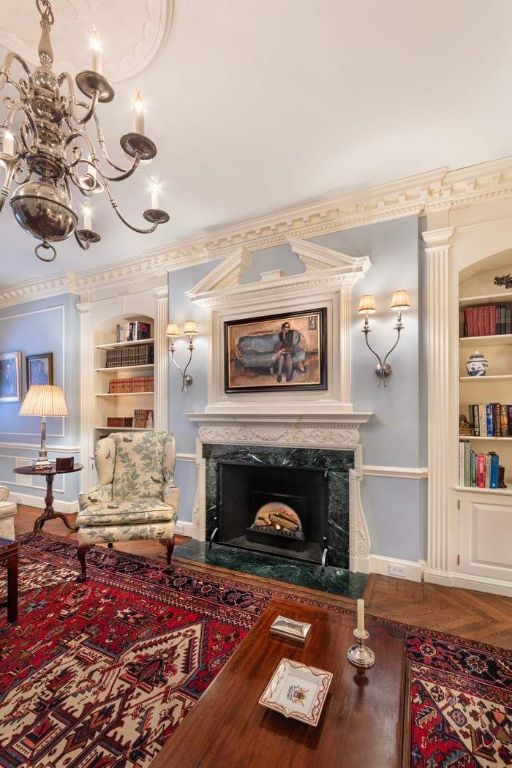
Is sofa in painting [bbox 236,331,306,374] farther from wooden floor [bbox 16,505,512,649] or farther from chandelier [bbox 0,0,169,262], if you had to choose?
chandelier [bbox 0,0,169,262]

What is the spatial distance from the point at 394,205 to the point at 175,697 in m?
3.35

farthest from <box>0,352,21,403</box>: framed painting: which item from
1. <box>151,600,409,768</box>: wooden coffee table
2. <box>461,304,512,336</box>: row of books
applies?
<box>461,304,512,336</box>: row of books

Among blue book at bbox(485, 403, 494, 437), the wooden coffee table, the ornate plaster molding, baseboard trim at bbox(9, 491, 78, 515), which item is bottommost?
baseboard trim at bbox(9, 491, 78, 515)

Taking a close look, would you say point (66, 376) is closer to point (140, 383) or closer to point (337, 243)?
point (140, 383)

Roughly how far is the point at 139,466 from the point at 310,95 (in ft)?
9.92

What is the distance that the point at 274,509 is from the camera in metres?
3.13

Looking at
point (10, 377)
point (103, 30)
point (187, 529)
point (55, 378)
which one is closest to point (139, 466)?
point (187, 529)

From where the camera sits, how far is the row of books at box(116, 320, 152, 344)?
13.5 ft

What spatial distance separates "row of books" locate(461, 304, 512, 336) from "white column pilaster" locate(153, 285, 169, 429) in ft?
9.20

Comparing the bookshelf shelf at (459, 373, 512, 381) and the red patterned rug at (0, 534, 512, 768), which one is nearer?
the red patterned rug at (0, 534, 512, 768)

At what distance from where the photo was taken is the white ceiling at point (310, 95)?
1.50 m

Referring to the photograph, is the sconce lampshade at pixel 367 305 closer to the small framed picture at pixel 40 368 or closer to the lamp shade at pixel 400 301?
the lamp shade at pixel 400 301

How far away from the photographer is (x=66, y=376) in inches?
172

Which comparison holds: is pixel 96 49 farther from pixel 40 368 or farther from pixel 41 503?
pixel 41 503
